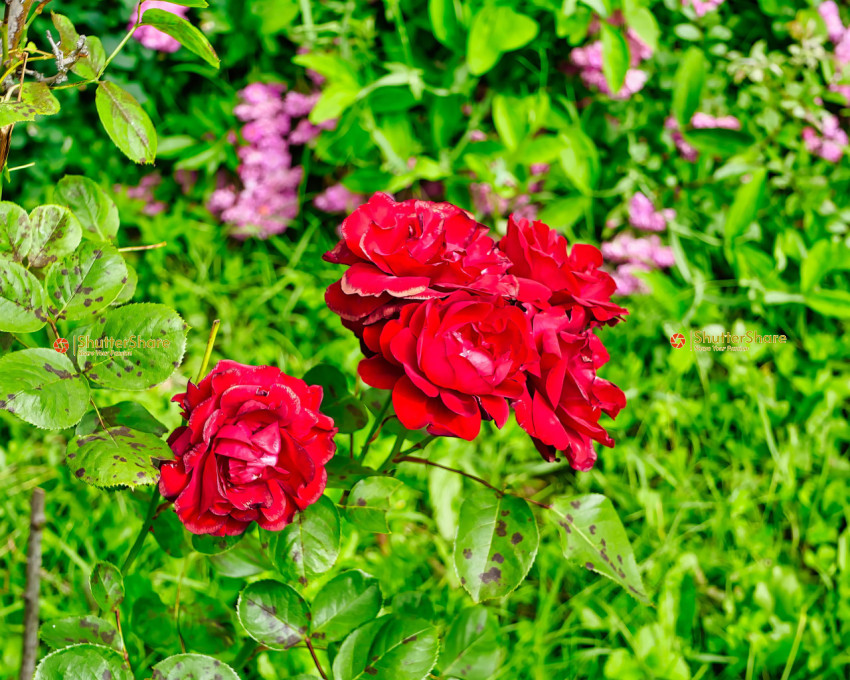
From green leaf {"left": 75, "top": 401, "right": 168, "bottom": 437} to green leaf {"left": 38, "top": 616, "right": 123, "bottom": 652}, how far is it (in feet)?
0.52

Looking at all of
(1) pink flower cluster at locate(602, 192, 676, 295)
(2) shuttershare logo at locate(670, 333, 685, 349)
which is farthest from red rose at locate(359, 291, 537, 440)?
(1) pink flower cluster at locate(602, 192, 676, 295)

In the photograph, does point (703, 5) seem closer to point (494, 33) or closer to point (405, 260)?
point (494, 33)

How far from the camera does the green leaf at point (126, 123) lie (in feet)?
1.82

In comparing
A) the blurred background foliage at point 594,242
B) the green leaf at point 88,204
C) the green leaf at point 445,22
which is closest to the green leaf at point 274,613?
the green leaf at point 88,204

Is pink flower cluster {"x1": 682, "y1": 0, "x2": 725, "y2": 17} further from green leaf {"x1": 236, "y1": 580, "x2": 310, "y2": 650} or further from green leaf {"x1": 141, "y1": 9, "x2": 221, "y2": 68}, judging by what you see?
green leaf {"x1": 236, "y1": 580, "x2": 310, "y2": 650}

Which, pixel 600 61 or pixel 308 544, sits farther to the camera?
pixel 600 61

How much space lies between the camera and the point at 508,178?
172 cm

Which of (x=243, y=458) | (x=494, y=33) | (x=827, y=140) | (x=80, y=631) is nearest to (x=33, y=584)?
(x=80, y=631)

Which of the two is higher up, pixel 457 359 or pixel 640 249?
pixel 457 359

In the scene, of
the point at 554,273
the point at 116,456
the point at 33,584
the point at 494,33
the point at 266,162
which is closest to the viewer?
the point at 116,456

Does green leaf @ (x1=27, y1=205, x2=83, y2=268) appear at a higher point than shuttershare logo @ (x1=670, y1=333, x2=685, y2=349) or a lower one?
higher

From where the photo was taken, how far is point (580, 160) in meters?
1.64

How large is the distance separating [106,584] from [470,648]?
1.40ft

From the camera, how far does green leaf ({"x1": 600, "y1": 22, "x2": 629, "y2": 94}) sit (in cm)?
152
